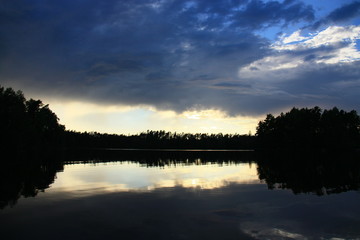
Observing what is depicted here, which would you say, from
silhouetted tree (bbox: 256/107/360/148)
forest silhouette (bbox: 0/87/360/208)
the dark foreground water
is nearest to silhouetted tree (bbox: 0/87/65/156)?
forest silhouette (bbox: 0/87/360/208)

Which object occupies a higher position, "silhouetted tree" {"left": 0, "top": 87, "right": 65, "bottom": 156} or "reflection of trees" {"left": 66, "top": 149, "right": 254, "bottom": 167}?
"silhouetted tree" {"left": 0, "top": 87, "right": 65, "bottom": 156}

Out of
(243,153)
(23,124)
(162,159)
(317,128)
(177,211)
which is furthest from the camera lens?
(243,153)

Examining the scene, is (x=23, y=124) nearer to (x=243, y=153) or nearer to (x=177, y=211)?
(x=177, y=211)

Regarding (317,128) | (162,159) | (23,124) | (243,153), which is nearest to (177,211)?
(162,159)

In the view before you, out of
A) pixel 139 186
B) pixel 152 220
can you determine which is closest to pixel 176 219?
pixel 152 220

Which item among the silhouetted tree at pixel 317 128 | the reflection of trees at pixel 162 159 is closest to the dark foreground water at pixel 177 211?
the reflection of trees at pixel 162 159

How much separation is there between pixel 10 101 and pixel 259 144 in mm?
132172

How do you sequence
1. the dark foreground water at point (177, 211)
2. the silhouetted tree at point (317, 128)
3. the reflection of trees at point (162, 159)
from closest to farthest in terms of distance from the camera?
1. the dark foreground water at point (177, 211)
2. the reflection of trees at point (162, 159)
3. the silhouetted tree at point (317, 128)

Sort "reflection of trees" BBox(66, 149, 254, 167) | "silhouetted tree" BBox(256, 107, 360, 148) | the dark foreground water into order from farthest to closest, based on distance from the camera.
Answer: "silhouetted tree" BBox(256, 107, 360, 148), "reflection of trees" BBox(66, 149, 254, 167), the dark foreground water

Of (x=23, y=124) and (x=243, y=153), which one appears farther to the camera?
(x=243, y=153)

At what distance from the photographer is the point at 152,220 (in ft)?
50.4

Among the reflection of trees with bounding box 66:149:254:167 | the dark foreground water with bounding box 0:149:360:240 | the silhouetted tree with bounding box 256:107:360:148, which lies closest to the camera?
the dark foreground water with bounding box 0:149:360:240

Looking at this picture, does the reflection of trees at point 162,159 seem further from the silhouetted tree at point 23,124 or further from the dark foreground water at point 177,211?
the dark foreground water at point 177,211

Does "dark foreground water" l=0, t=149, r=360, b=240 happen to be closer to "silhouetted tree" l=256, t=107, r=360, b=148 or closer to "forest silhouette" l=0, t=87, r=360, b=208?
"forest silhouette" l=0, t=87, r=360, b=208
